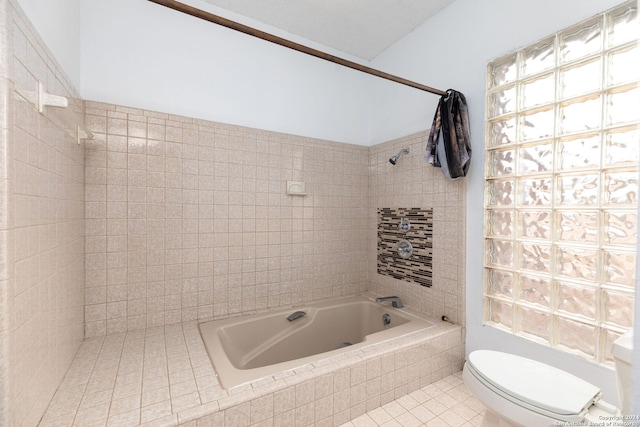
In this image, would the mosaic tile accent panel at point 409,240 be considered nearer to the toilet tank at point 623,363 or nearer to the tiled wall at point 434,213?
the tiled wall at point 434,213

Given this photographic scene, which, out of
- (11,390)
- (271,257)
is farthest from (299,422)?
(271,257)

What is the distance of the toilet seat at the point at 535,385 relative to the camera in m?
0.98

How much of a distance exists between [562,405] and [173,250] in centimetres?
217

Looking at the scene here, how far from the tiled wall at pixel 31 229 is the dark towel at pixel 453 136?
2.07 metres

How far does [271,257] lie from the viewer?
88.5 inches

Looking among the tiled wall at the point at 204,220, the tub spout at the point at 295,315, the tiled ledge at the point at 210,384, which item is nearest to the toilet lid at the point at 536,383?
the tiled ledge at the point at 210,384

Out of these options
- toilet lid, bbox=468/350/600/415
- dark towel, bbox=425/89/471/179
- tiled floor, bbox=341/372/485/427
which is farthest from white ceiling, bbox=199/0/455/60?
tiled floor, bbox=341/372/485/427

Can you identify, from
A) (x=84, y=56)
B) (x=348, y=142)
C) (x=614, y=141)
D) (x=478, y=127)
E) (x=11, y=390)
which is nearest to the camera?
(x=11, y=390)

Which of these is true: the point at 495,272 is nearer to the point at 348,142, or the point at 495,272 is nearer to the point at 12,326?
the point at 348,142

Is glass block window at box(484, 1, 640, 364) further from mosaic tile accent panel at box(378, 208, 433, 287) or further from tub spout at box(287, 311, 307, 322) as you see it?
tub spout at box(287, 311, 307, 322)

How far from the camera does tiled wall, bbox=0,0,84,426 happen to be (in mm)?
809

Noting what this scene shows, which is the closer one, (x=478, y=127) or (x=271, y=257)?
(x=478, y=127)

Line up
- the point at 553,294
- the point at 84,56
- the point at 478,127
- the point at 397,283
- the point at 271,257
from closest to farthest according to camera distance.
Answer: the point at 553,294 → the point at 84,56 → the point at 478,127 → the point at 271,257 → the point at 397,283

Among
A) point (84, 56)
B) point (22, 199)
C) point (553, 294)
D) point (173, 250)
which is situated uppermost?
point (84, 56)
